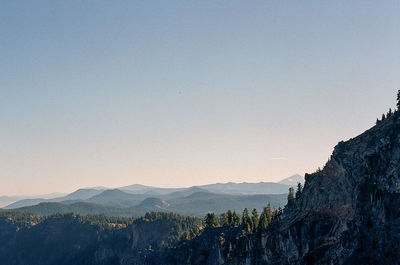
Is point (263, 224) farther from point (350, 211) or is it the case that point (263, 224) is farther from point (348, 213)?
point (350, 211)

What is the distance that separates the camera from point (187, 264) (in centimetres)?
18712

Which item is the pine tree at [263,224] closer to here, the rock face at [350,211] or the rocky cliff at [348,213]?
the rocky cliff at [348,213]

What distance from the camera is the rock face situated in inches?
2665

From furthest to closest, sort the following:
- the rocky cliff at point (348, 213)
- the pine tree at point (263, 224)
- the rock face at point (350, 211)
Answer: the pine tree at point (263, 224), the rocky cliff at point (348, 213), the rock face at point (350, 211)

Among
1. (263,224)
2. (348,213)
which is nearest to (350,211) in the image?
(348,213)

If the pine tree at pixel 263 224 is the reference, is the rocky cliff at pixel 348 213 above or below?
above

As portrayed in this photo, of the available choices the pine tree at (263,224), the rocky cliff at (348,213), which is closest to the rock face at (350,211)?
the rocky cliff at (348,213)

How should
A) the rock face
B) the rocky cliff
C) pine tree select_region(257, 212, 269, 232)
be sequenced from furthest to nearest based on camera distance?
pine tree select_region(257, 212, 269, 232) < the rocky cliff < the rock face

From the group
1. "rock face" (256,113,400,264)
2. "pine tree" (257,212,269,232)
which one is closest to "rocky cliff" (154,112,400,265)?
"rock face" (256,113,400,264)

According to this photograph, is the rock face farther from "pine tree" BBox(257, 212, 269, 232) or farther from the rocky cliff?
"pine tree" BBox(257, 212, 269, 232)

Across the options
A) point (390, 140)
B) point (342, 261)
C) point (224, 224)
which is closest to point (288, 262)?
point (342, 261)

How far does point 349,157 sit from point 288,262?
35.2 metres

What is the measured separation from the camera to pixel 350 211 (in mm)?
83875

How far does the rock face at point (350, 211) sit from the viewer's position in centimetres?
6769
